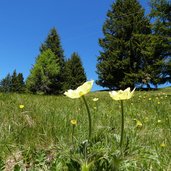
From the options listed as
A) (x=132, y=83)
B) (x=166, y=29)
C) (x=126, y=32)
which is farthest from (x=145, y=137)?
(x=126, y=32)

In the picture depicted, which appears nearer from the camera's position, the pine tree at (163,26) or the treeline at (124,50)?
the pine tree at (163,26)

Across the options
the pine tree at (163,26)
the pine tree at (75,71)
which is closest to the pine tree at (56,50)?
the pine tree at (75,71)

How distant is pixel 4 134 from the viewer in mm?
3418

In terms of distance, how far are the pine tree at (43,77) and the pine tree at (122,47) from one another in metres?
7.44

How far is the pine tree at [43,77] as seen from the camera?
47250 millimetres

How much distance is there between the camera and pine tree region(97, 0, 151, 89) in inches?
1633

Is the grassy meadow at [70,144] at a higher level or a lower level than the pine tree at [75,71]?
lower

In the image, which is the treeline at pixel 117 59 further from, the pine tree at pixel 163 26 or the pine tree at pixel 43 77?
the pine tree at pixel 163 26

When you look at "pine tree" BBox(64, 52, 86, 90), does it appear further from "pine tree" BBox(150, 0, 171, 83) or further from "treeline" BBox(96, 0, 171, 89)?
"pine tree" BBox(150, 0, 171, 83)

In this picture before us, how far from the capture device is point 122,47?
4300 cm

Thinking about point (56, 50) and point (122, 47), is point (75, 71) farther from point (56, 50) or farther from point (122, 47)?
point (122, 47)

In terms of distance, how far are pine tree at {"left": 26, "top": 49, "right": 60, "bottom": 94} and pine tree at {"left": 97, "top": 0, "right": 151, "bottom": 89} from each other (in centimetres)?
744

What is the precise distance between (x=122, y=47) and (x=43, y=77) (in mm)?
11801

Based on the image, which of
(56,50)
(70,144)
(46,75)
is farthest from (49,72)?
(70,144)
